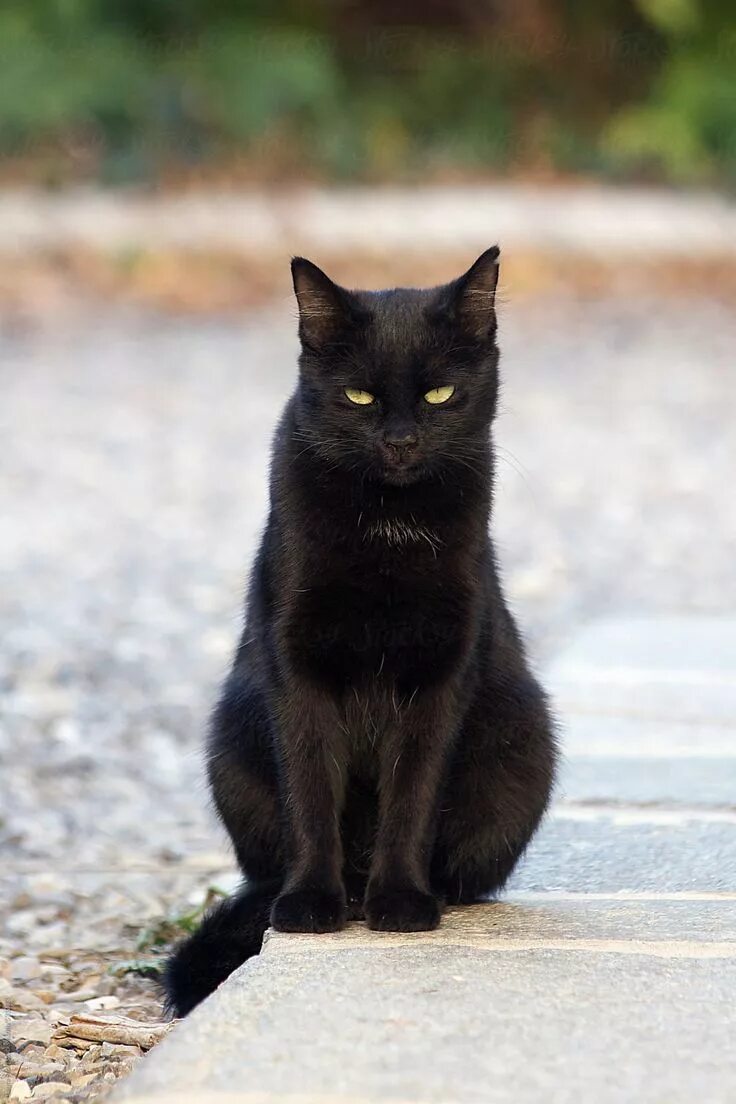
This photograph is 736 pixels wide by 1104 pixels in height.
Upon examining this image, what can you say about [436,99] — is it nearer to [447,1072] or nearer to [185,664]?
[185,664]

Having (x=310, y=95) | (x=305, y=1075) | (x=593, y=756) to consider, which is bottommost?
(x=593, y=756)

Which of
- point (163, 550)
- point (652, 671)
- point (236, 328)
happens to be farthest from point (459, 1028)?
point (236, 328)

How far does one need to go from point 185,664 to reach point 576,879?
231 centimetres

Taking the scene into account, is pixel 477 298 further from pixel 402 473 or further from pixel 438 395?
pixel 402 473

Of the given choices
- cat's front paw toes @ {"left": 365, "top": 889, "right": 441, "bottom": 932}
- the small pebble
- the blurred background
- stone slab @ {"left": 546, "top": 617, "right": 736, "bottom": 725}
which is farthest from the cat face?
stone slab @ {"left": 546, "top": 617, "right": 736, "bottom": 725}

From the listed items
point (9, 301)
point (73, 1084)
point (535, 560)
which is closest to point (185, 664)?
point (535, 560)

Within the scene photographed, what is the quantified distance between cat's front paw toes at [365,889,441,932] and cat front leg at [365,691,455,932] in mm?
13

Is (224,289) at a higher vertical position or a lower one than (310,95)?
lower

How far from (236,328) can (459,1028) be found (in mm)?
8297

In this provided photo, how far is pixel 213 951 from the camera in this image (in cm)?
225

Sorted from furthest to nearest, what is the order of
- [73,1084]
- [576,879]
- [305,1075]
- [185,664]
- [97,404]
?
[97,404], [185,664], [576,879], [73,1084], [305,1075]

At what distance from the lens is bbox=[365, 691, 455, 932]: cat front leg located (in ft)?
7.24

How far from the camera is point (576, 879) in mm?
2514

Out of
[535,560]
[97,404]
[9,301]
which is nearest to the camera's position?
[535,560]
